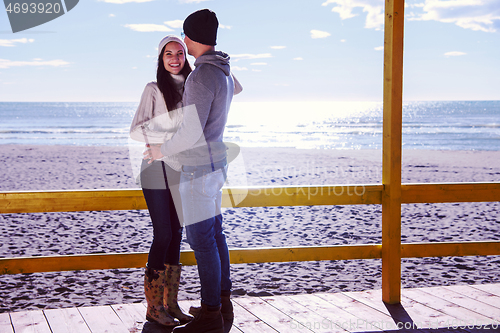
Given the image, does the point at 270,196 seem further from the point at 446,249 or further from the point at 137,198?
the point at 446,249

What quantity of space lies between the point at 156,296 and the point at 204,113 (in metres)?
1.13

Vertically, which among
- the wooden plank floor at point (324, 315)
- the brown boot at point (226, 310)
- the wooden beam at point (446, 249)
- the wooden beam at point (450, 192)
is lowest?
the wooden plank floor at point (324, 315)

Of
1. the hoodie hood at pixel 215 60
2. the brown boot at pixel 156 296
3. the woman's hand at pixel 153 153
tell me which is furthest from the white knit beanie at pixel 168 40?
the brown boot at pixel 156 296

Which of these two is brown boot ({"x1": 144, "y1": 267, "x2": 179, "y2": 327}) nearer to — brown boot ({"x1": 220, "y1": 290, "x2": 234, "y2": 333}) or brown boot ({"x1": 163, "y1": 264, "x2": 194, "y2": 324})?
brown boot ({"x1": 163, "y1": 264, "x2": 194, "y2": 324})

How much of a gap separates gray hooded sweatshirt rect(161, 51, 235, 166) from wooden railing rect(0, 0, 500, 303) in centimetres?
60

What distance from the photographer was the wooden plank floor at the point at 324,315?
2.51m

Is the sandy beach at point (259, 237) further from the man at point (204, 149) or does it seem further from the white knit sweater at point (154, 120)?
the white knit sweater at point (154, 120)

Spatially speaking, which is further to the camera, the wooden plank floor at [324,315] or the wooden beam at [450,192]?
the wooden beam at [450,192]

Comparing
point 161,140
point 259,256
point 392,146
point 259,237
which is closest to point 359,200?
point 392,146

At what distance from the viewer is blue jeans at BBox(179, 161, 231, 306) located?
2213 millimetres

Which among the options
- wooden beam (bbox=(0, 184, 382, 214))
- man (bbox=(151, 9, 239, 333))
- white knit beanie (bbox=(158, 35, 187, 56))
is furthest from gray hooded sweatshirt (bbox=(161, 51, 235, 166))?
wooden beam (bbox=(0, 184, 382, 214))

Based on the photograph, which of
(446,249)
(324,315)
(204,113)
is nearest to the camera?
(204,113)

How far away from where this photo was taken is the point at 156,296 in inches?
98.1

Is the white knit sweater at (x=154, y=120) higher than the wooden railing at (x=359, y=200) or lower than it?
higher
